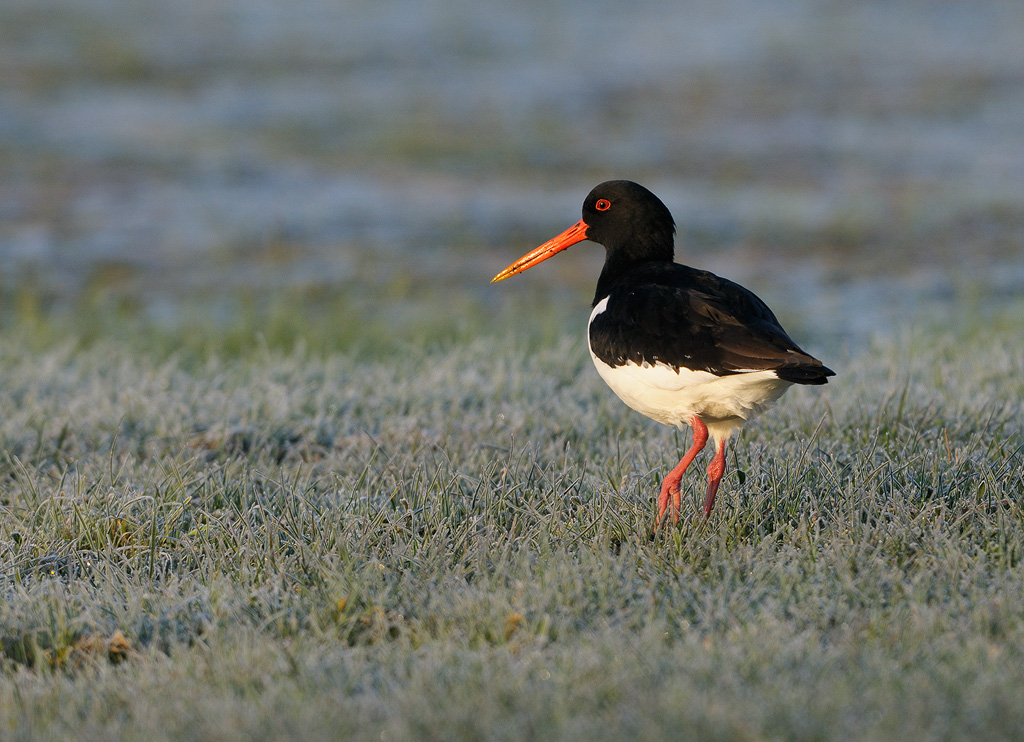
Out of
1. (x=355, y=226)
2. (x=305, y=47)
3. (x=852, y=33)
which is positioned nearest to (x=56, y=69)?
(x=305, y=47)

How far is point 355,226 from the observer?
13141mm

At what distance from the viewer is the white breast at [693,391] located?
4098mm

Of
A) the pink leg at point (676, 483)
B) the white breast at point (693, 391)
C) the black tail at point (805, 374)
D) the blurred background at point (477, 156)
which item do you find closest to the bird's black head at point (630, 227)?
the white breast at point (693, 391)

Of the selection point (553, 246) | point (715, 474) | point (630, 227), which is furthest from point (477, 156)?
point (715, 474)

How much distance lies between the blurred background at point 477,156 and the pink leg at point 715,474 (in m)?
3.84

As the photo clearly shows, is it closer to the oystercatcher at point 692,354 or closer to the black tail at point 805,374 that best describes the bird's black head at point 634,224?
the oystercatcher at point 692,354

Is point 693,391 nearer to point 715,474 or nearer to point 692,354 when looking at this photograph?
point 692,354

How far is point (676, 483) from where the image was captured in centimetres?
434

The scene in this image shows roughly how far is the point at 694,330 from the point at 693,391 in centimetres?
→ 24

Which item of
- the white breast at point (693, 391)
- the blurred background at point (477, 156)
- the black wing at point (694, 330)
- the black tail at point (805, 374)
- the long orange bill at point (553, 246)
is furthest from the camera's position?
the blurred background at point (477, 156)

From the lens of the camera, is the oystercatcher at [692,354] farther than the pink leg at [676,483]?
No

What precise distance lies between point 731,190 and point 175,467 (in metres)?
11.0

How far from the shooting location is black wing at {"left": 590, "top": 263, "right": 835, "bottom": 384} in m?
3.90

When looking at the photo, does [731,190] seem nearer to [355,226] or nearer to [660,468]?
[355,226]
